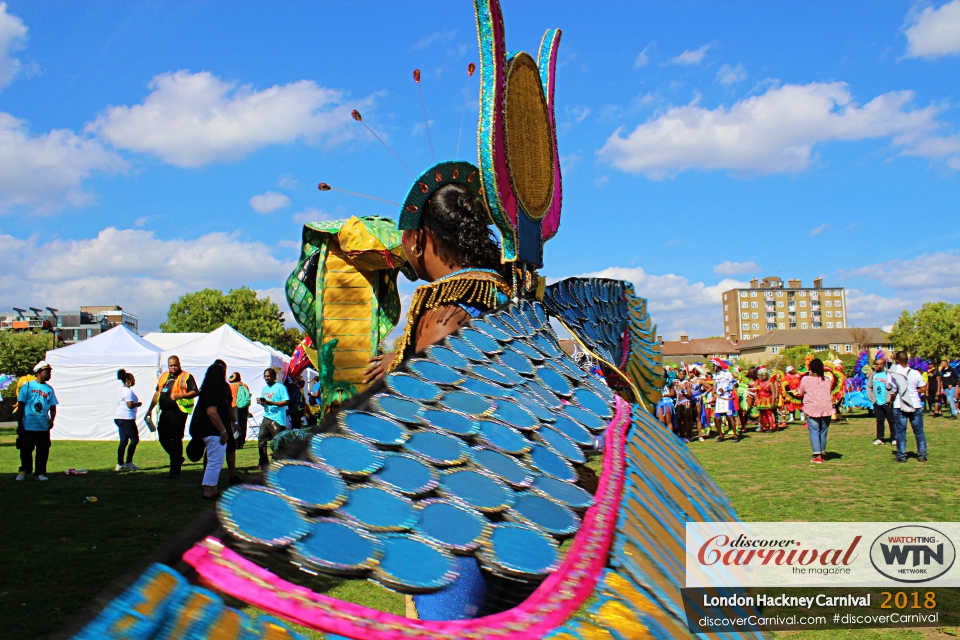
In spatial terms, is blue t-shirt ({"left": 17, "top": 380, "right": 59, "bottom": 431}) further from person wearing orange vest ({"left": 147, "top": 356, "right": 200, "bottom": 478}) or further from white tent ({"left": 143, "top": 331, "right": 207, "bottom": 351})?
white tent ({"left": 143, "top": 331, "right": 207, "bottom": 351})

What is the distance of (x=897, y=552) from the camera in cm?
425

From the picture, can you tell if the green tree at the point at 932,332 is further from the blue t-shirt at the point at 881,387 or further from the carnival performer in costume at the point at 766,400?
the blue t-shirt at the point at 881,387

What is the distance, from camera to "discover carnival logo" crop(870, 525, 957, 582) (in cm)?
423

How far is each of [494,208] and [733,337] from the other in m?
127

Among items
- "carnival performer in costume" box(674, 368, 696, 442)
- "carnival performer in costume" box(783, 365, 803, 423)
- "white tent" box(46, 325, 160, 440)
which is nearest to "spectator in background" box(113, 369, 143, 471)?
"white tent" box(46, 325, 160, 440)

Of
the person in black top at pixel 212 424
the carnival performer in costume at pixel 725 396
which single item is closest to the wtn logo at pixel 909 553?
the person in black top at pixel 212 424

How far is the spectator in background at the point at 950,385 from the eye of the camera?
1911cm

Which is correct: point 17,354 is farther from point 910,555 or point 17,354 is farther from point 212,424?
point 910,555

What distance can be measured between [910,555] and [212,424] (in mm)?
7143

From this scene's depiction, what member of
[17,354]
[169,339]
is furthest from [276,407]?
[17,354]

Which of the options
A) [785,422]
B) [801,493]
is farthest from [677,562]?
[785,422]

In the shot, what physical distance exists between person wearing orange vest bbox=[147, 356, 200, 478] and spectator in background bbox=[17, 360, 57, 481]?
5.35 ft

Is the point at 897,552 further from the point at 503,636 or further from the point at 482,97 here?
the point at 503,636

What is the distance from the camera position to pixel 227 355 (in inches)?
701
